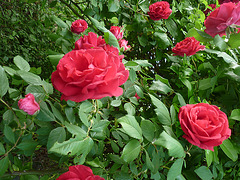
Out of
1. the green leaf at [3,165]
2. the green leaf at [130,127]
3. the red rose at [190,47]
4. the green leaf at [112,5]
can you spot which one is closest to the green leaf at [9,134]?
the green leaf at [3,165]

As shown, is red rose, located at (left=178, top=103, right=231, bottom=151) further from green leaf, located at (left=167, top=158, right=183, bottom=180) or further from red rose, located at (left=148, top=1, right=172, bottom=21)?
red rose, located at (left=148, top=1, right=172, bottom=21)

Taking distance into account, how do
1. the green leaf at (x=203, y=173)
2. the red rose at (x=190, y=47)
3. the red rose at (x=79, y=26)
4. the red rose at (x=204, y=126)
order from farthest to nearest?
the red rose at (x=79, y=26)
the red rose at (x=190, y=47)
the green leaf at (x=203, y=173)
the red rose at (x=204, y=126)

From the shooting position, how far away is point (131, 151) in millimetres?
469

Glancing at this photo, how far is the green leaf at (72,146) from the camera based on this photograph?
0.37 m

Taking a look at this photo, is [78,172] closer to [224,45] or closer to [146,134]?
[146,134]

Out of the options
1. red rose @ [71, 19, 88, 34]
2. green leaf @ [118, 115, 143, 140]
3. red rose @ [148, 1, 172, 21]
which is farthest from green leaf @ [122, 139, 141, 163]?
red rose @ [148, 1, 172, 21]

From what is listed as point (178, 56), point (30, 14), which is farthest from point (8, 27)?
point (178, 56)

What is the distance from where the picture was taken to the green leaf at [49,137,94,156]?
370 mm

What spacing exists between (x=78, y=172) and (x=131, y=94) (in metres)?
0.30

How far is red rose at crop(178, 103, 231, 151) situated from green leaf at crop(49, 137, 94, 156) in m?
0.23

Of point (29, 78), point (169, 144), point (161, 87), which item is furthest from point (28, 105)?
point (161, 87)

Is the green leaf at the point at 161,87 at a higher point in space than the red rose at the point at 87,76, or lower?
lower

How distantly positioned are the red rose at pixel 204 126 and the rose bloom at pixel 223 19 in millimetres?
259

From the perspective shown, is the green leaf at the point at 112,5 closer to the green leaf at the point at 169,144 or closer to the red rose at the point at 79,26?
the red rose at the point at 79,26
